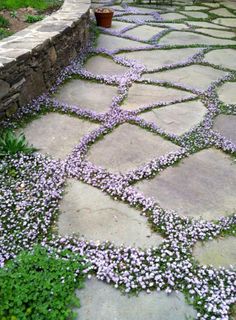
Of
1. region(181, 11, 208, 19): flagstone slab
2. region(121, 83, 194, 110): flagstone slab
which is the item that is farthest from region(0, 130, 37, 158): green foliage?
region(181, 11, 208, 19): flagstone slab

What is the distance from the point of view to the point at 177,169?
2.79 m

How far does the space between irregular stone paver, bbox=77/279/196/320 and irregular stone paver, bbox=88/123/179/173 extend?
3.59 ft

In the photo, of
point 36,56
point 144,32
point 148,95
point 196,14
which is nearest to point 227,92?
point 148,95

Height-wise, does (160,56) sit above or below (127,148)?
above

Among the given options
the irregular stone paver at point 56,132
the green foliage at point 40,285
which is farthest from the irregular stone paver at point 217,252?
the irregular stone paver at point 56,132

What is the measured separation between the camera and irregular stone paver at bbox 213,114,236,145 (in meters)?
3.23

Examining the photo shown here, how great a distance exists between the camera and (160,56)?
4.97 metres

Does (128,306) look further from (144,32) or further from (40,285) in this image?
(144,32)

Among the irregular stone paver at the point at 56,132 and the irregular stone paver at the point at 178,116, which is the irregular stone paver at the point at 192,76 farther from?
the irregular stone paver at the point at 56,132

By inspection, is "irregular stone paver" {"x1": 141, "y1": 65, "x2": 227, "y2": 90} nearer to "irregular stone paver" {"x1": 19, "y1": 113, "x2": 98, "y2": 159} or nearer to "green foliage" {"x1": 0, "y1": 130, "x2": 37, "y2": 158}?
"irregular stone paver" {"x1": 19, "y1": 113, "x2": 98, "y2": 159}

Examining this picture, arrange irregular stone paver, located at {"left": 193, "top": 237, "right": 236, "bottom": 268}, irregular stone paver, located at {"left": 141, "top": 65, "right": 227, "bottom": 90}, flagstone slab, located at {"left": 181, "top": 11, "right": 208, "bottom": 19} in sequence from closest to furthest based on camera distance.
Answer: irregular stone paver, located at {"left": 193, "top": 237, "right": 236, "bottom": 268}, irregular stone paver, located at {"left": 141, "top": 65, "right": 227, "bottom": 90}, flagstone slab, located at {"left": 181, "top": 11, "right": 208, "bottom": 19}

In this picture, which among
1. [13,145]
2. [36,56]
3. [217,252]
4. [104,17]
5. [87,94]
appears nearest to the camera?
[217,252]

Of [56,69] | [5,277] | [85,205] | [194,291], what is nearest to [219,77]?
[56,69]

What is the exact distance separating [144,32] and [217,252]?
4793 millimetres
